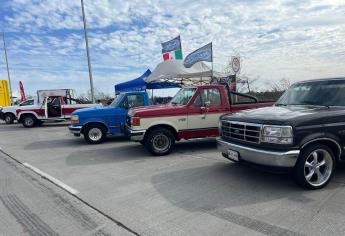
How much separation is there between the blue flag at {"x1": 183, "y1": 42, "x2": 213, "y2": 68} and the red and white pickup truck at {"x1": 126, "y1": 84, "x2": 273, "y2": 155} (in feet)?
24.8

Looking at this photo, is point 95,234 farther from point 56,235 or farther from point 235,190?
point 235,190

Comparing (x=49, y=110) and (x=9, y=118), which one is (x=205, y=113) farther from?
(x=9, y=118)

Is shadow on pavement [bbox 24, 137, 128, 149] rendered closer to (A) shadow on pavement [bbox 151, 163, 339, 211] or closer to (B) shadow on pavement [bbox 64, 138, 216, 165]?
(B) shadow on pavement [bbox 64, 138, 216, 165]

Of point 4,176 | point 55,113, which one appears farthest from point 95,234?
point 55,113

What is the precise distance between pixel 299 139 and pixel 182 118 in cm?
420

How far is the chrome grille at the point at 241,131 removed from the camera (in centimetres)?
570

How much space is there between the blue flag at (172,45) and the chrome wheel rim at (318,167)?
17.7m

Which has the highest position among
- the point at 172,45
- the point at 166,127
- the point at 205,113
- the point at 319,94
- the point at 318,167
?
the point at 172,45

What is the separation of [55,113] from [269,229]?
1728 centimetres

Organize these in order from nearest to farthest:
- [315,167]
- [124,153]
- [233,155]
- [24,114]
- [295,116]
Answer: [295,116] < [315,167] < [233,155] < [124,153] < [24,114]

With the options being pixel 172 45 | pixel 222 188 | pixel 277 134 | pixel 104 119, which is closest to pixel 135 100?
pixel 104 119

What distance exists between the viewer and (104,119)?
11.9 meters

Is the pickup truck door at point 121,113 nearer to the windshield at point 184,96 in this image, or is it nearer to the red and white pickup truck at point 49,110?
the windshield at point 184,96

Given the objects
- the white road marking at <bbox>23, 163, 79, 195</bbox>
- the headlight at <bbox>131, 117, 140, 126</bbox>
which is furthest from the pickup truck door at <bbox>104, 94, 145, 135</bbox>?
the white road marking at <bbox>23, 163, 79, 195</bbox>
